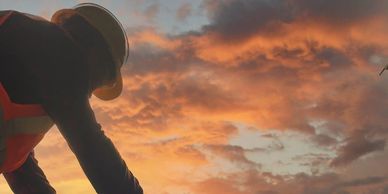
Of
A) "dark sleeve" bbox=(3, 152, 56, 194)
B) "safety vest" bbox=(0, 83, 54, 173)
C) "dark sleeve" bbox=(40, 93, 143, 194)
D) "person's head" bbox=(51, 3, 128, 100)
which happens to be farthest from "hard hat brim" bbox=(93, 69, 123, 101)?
"dark sleeve" bbox=(40, 93, 143, 194)

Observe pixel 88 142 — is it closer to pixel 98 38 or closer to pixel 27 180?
pixel 98 38

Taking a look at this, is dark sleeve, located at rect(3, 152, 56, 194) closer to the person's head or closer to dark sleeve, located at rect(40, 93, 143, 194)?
the person's head

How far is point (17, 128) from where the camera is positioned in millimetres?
4719

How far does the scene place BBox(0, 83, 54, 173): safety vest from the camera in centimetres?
460

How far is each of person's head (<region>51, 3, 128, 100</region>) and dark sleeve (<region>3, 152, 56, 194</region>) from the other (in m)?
1.10

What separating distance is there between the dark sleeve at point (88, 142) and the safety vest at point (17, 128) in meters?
0.17

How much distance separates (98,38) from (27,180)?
1633 millimetres

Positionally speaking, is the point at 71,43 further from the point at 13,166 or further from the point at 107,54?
the point at 13,166

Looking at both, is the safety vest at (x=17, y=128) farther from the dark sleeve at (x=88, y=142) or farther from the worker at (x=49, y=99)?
the dark sleeve at (x=88, y=142)

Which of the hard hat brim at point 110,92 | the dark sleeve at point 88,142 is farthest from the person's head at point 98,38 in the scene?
the dark sleeve at point 88,142

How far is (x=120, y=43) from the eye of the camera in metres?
5.70

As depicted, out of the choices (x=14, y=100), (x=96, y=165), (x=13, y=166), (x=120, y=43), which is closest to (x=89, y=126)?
(x=96, y=165)

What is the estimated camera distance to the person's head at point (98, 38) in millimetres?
5203

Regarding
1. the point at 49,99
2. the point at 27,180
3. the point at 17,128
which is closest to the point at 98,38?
the point at 49,99
